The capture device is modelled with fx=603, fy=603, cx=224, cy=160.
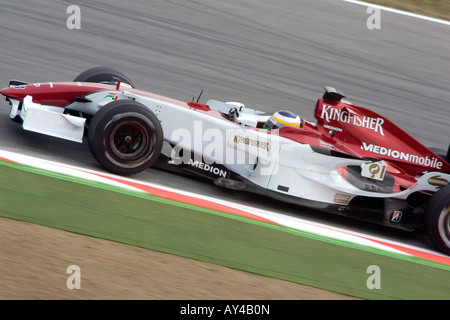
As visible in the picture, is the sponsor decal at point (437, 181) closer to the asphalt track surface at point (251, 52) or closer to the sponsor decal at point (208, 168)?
the sponsor decal at point (208, 168)

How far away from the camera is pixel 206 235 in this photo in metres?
4.48

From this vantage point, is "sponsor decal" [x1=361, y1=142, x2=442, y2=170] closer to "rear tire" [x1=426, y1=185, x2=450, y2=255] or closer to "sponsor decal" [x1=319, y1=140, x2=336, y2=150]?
"sponsor decal" [x1=319, y1=140, x2=336, y2=150]

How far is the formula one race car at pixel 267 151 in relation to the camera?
17.1 ft

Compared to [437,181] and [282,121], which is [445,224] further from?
[282,121]

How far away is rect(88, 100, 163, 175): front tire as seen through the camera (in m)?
5.02

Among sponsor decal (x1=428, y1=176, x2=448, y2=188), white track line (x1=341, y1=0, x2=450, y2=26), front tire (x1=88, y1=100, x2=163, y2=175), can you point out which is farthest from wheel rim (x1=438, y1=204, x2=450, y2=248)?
white track line (x1=341, y1=0, x2=450, y2=26)

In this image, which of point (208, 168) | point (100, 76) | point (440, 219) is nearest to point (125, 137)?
point (208, 168)

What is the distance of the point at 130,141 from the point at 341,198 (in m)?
1.98

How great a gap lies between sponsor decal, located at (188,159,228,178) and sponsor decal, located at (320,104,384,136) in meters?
1.11

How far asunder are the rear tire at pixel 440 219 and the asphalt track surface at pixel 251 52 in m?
2.86

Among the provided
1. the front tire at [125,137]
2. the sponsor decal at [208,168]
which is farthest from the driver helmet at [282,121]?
the front tire at [125,137]
